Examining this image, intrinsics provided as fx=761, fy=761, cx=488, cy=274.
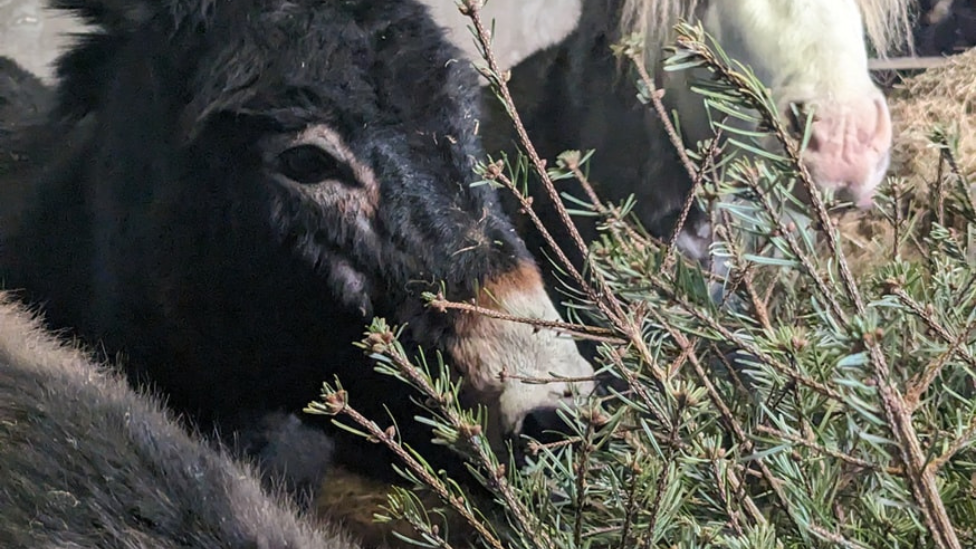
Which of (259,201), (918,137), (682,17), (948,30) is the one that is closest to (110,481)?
(259,201)

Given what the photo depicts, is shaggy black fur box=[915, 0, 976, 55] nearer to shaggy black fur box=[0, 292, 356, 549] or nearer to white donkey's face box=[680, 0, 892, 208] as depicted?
white donkey's face box=[680, 0, 892, 208]

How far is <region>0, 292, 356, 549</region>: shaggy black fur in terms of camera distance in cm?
49

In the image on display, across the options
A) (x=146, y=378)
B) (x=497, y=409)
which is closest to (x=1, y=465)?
(x=146, y=378)

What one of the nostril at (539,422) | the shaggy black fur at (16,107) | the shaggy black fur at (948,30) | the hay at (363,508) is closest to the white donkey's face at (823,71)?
the shaggy black fur at (948,30)

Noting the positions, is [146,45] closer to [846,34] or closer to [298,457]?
[298,457]

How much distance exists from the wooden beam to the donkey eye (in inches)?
25.1

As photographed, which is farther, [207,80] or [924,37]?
[924,37]

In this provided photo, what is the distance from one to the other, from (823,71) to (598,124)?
0.81 ft

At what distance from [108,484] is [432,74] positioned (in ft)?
1.42

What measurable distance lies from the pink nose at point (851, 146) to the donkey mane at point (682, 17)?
12cm

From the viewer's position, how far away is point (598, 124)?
35.3 inches

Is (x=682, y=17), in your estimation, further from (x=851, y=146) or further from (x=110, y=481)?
(x=110, y=481)

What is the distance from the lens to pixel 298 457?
849 mm

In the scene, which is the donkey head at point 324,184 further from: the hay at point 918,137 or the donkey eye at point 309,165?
the hay at point 918,137
